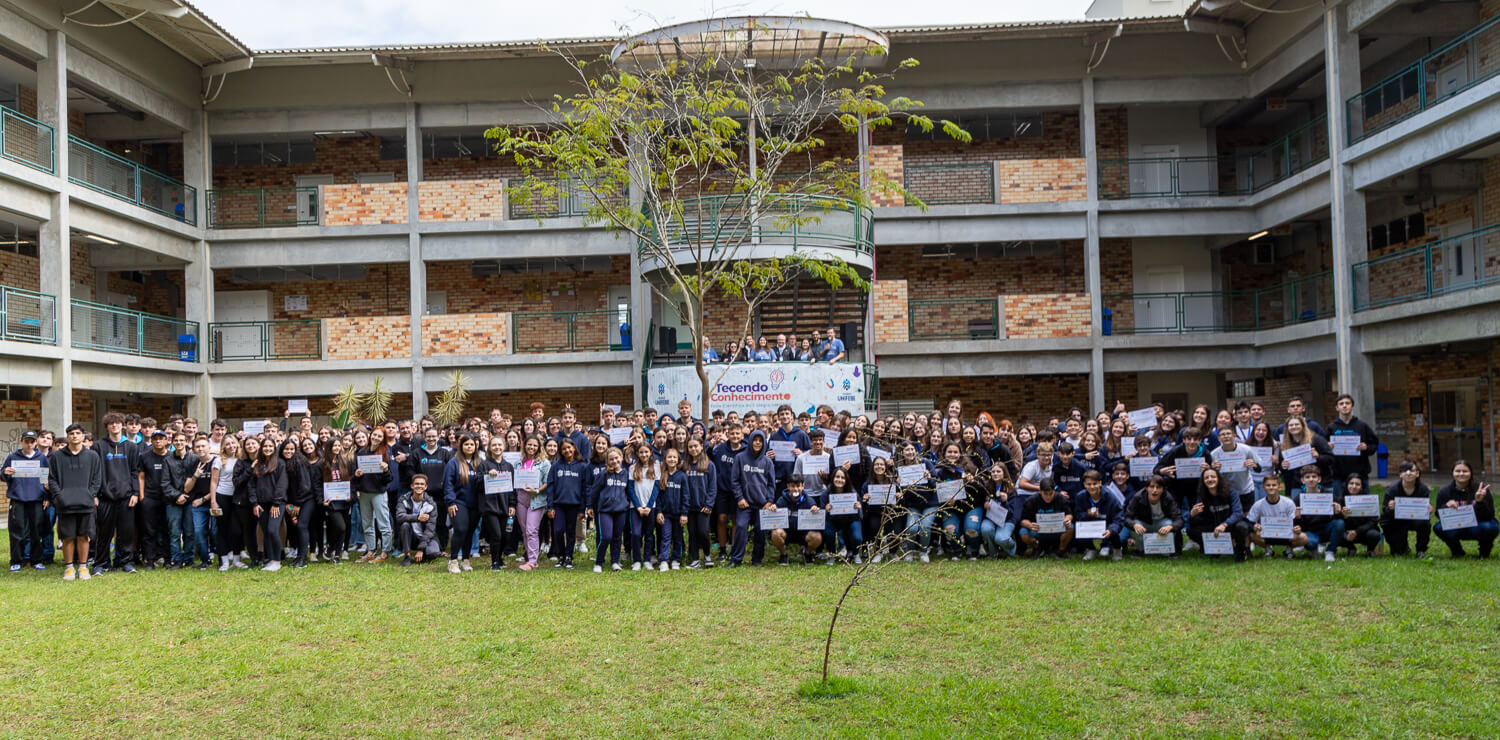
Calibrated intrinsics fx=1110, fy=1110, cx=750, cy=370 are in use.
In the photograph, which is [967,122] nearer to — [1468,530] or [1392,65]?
[1392,65]

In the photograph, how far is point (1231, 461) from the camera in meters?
11.6

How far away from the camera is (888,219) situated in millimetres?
24719

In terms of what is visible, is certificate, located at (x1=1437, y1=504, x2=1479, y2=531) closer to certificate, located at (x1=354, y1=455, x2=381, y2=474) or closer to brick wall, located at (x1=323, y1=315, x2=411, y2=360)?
certificate, located at (x1=354, y1=455, x2=381, y2=474)

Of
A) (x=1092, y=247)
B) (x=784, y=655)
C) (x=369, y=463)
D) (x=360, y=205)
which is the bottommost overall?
(x=784, y=655)

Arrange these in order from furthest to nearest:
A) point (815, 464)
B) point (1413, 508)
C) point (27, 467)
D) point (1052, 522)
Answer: point (27, 467) → point (815, 464) → point (1052, 522) → point (1413, 508)

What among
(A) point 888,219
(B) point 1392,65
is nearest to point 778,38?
(A) point 888,219

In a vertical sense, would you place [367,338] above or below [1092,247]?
below

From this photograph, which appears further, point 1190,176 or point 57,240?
point 1190,176

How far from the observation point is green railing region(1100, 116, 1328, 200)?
83.5 feet

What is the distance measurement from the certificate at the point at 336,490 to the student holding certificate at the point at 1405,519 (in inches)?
436

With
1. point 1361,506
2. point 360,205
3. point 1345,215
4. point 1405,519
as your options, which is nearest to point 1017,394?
point 1345,215

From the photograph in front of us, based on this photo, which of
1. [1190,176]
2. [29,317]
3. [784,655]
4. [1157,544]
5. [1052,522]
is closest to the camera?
[784,655]

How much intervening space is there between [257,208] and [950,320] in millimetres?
16348

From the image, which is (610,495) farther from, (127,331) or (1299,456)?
(127,331)
